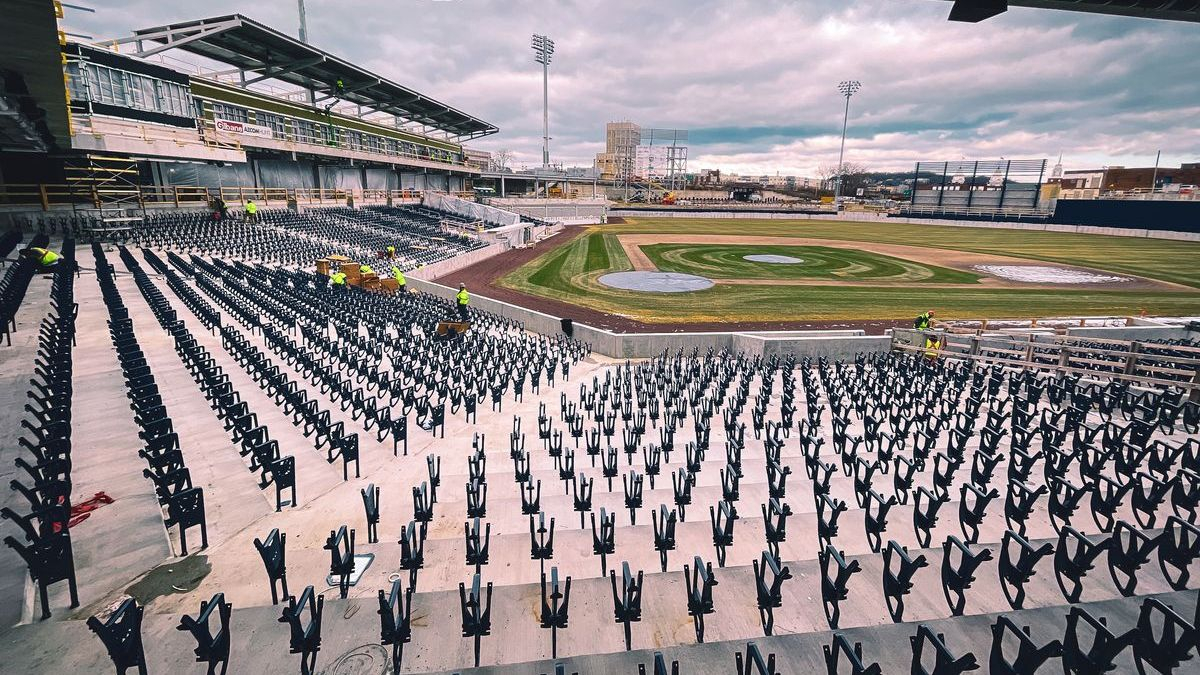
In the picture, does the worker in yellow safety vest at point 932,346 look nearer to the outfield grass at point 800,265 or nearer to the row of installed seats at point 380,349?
the row of installed seats at point 380,349

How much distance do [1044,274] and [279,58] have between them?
70.1 meters

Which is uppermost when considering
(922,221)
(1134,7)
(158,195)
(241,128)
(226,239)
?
(241,128)

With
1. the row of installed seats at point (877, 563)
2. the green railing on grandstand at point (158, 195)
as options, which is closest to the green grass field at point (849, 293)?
the row of installed seats at point (877, 563)

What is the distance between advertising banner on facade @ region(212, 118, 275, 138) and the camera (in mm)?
37594

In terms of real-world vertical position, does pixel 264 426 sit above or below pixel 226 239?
below

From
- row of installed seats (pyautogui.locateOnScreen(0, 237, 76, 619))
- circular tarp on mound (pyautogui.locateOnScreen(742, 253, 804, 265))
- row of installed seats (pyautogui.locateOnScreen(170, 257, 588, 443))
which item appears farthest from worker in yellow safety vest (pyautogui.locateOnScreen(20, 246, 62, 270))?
circular tarp on mound (pyautogui.locateOnScreen(742, 253, 804, 265))

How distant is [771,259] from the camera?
4328 cm

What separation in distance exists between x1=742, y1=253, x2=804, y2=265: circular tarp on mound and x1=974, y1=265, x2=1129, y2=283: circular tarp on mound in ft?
45.5

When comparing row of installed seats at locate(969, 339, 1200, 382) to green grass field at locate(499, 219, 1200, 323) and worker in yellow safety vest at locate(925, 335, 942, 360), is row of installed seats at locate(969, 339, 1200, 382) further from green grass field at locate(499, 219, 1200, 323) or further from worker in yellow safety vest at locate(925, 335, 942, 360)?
green grass field at locate(499, 219, 1200, 323)

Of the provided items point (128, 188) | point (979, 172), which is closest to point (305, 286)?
point (128, 188)

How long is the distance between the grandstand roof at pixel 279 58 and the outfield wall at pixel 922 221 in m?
42.6

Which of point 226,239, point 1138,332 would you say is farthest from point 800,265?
point 226,239

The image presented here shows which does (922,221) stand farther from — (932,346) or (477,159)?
(477,159)

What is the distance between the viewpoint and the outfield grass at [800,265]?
35.5m
